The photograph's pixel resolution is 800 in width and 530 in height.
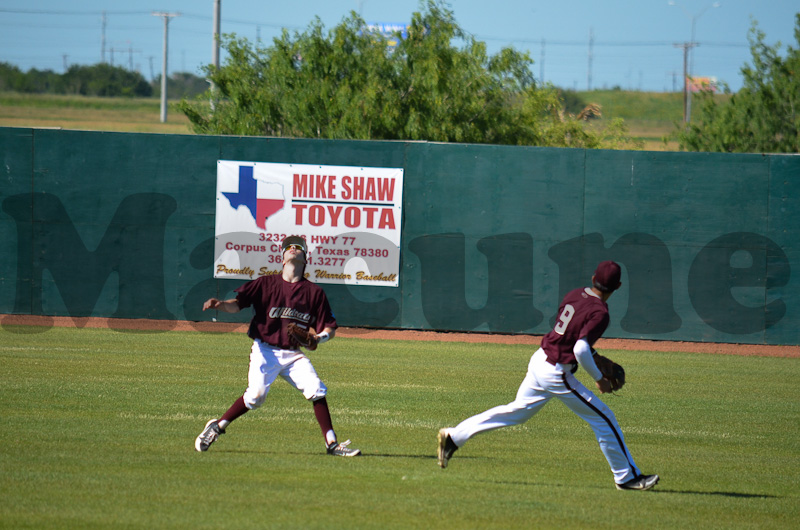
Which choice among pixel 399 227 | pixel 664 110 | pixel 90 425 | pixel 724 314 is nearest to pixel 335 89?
pixel 399 227

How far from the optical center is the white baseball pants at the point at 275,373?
25.1 feet

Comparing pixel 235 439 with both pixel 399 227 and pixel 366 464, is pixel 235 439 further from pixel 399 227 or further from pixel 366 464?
pixel 399 227

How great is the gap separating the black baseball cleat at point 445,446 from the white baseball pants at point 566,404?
0.14 feet

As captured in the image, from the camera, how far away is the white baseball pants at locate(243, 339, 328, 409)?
7.64 meters

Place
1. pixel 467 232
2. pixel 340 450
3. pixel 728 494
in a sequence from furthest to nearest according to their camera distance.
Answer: pixel 467 232
pixel 340 450
pixel 728 494

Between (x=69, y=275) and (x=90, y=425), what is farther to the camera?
(x=69, y=275)

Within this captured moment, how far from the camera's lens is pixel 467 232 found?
16391mm

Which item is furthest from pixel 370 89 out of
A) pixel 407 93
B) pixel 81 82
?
pixel 81 82

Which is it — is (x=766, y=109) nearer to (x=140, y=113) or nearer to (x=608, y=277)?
(x=608, y=277)

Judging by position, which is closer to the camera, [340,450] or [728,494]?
[728,494]

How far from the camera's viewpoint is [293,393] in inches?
425

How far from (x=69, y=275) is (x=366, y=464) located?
1120 cm

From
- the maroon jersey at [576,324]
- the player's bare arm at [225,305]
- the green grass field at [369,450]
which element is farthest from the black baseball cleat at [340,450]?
the maroon jersey at [576,324]

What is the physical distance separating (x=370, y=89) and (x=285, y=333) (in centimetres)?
1333
